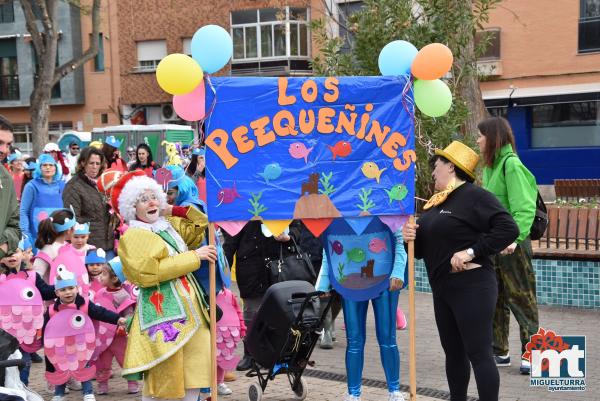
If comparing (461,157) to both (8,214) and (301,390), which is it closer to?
(301,390)

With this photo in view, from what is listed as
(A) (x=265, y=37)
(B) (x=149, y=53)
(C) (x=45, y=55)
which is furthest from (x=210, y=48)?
(B) (x=149, y=53)

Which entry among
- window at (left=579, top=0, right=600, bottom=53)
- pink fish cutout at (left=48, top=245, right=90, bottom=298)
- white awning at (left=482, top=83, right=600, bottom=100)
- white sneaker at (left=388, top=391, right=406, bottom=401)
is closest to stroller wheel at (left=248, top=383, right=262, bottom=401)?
white sneaker at (left=388, top=391, right=406, bottom=401)

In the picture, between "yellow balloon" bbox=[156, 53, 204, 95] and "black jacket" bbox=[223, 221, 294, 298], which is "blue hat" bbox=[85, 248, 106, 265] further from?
"yellow balloon" bbox=[156, 53, 204, 95]

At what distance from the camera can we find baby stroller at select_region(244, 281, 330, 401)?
19.7 feet

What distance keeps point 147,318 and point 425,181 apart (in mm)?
6295

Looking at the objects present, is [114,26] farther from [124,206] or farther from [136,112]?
[124,206]

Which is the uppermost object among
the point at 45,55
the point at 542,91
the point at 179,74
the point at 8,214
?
the point at 45,55

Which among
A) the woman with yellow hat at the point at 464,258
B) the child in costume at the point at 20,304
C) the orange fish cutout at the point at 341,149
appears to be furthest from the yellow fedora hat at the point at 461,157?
the child in costume at the point at 20,304

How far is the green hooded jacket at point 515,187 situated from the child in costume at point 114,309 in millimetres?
3138

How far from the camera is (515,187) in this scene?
21.2ft

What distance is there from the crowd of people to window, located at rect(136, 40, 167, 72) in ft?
98.5

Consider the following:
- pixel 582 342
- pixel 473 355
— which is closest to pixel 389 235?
pixel 473 355

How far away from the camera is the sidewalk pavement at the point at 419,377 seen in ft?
21.0

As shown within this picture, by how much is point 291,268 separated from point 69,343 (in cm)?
197
